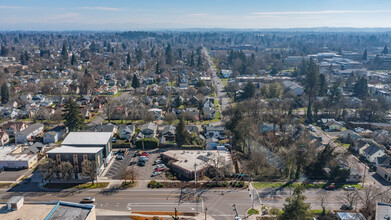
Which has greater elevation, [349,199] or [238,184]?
[238,184]

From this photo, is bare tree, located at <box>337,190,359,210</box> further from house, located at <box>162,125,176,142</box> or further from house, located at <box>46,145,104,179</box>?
house, located at <box>46,145,104,179</box>

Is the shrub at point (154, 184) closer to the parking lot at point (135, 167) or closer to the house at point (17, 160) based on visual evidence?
the parking lot at point (135, 167)

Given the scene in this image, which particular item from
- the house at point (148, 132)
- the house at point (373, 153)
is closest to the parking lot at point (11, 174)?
the house at point (148, 132)

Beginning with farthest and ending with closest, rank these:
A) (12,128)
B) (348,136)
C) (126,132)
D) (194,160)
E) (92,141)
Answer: (12,128) < (126,132) < (348,136) < (194,160) < (92,141)

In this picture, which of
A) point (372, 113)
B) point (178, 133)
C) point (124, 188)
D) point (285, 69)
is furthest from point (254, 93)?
point (285, 69)

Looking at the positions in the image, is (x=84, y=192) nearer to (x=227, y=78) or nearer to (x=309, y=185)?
(x=309, y=185)

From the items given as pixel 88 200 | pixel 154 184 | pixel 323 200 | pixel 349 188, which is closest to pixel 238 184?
pixel 323 200

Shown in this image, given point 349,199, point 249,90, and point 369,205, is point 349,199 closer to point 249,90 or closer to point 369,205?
point 369,205

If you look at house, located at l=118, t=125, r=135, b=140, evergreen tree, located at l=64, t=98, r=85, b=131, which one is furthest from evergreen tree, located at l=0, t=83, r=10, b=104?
house, located at l=118, t=125, r=135, b=140
